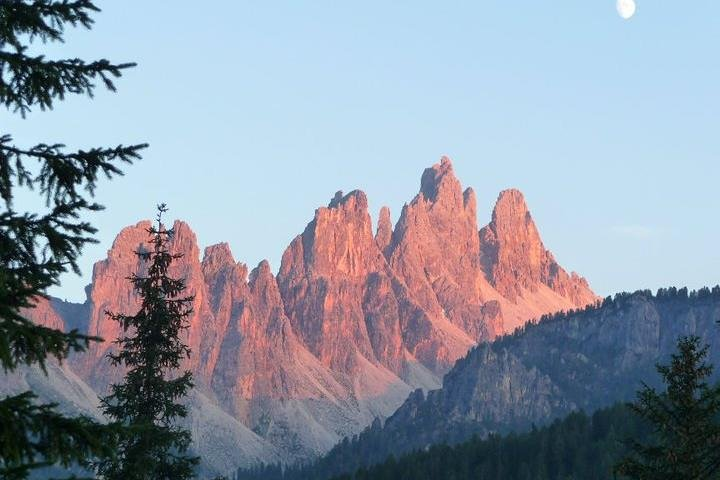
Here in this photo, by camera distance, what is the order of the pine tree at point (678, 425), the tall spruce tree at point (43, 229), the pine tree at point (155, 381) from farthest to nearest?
the pine tree at point (155, 381)
the pine tree at point (678, 425)
the tall spruce tree at point (43, 229)

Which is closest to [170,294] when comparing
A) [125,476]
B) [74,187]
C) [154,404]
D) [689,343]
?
[154,404]

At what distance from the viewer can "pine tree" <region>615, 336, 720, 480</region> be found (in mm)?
31359

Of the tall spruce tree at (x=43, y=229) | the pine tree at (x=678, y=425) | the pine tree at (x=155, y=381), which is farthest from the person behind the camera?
the pine tree at (x=155, y=381)

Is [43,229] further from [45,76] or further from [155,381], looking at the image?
[155,381]

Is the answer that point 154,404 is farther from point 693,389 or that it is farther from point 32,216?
point 32,216

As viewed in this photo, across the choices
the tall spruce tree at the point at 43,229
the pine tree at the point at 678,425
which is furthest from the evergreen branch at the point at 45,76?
the pine tree at the point at 678,425

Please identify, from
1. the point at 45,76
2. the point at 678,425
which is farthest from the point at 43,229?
the point at 678,425

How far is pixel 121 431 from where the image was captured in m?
15.1

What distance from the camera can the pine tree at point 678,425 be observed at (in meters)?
31.4

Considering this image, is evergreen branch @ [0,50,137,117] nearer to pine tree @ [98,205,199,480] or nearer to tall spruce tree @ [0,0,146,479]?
tall spruce tree @ [0,0,146,479]

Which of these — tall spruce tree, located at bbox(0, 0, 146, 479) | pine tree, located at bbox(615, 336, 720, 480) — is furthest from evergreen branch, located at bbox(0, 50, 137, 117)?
pine tree, located at bbox(615, 336, 720, 480)

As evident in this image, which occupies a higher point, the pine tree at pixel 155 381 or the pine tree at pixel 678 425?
the pine tree at pixel 155 381

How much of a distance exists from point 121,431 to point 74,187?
10.6ft

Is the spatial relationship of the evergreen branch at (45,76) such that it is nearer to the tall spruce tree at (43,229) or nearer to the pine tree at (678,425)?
the tall spruce tree at (43,229)
